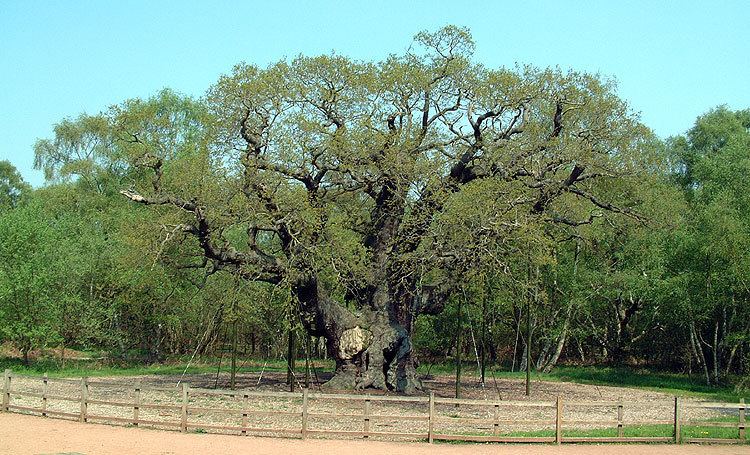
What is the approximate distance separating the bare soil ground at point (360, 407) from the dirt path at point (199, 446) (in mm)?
833

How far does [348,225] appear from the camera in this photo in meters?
29.6

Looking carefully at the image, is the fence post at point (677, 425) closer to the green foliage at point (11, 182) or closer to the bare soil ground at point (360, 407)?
the bare soil ground at point (360, 407)

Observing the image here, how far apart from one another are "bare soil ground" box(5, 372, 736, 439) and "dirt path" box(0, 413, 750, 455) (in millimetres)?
833

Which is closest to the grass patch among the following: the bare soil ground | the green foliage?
the bare soil ground

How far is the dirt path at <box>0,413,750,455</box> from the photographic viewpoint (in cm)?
1498

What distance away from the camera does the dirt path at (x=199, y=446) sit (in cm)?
1498

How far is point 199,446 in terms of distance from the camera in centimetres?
1573

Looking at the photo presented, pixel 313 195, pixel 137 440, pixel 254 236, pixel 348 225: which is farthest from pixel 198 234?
pixel 137 440

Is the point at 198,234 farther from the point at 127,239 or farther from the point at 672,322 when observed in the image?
the point at 672,322

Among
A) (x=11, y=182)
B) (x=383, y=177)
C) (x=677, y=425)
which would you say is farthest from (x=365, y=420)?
(x=11, y=182)

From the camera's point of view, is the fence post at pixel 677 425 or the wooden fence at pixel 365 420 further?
Answer: the fence post at pixel 677 425

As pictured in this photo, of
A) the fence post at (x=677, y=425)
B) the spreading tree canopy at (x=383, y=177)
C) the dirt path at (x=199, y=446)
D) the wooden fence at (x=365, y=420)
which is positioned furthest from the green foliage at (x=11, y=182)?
the fence post at (x=677, y=425)

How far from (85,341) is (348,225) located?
1780 centimetres

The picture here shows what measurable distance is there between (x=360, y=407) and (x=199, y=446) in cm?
965
